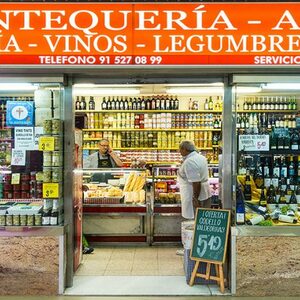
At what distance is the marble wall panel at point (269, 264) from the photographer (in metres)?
5.54

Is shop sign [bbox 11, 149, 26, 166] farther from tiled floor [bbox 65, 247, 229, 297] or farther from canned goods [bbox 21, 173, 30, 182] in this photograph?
tiled floor [bbox 65, 247, 229, 297]

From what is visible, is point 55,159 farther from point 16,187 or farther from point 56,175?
point 16,187

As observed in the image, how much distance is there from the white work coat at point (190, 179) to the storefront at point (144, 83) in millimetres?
1216

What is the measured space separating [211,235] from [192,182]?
1.62 m

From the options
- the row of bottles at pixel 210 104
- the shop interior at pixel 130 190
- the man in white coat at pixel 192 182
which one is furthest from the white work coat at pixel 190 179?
the row of bottles at pixel 210 104

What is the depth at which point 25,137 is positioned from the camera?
18.8 feet

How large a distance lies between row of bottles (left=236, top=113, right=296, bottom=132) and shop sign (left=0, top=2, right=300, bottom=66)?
0.96m

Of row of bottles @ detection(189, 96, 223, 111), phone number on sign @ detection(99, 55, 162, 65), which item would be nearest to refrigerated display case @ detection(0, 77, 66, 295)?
phone number on sign @ detection(99, 55, 162, 65)

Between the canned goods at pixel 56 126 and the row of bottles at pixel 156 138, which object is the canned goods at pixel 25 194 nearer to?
the canned goods at pixel 56 126

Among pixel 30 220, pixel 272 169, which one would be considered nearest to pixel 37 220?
pixel 30 220

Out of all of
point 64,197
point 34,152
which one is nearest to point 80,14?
point 34,152

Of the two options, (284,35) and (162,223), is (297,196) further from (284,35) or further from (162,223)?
(162,223)

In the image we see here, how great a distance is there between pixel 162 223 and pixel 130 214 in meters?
0.58

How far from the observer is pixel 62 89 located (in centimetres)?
575
